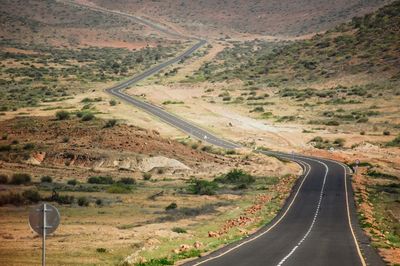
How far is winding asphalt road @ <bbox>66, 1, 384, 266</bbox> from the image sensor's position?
25.5 metres

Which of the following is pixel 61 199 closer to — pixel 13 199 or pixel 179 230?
pixel 13 199

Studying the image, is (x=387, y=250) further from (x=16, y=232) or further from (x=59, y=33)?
(x=59, y=33)

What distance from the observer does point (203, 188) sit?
51938mm

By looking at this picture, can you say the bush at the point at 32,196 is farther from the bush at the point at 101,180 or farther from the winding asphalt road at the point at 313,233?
the winding asphalt road at the point at 313,233

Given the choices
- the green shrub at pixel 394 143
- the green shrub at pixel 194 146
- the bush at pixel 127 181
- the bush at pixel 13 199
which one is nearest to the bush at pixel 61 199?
the bush at pixel 13 199

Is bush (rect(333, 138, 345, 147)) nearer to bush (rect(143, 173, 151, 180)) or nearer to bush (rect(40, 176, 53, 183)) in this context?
bush (rect(143, 173, 151, 180))

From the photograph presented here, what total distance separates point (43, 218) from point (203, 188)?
123 feet

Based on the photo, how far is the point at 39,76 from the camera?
134m

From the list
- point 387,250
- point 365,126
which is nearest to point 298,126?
point 365,126

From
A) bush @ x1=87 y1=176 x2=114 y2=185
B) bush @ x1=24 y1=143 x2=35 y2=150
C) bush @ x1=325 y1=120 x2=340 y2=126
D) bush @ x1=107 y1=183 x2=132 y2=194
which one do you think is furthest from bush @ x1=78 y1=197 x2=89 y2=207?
bush @ x1=325 y1=120 x2=340 y2=126

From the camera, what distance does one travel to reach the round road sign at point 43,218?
14805 millimetres

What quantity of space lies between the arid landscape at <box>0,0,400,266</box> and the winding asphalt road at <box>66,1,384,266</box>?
761mm

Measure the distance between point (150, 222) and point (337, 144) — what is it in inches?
2110

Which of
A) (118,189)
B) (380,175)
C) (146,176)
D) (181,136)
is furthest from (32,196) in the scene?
(181,136)
